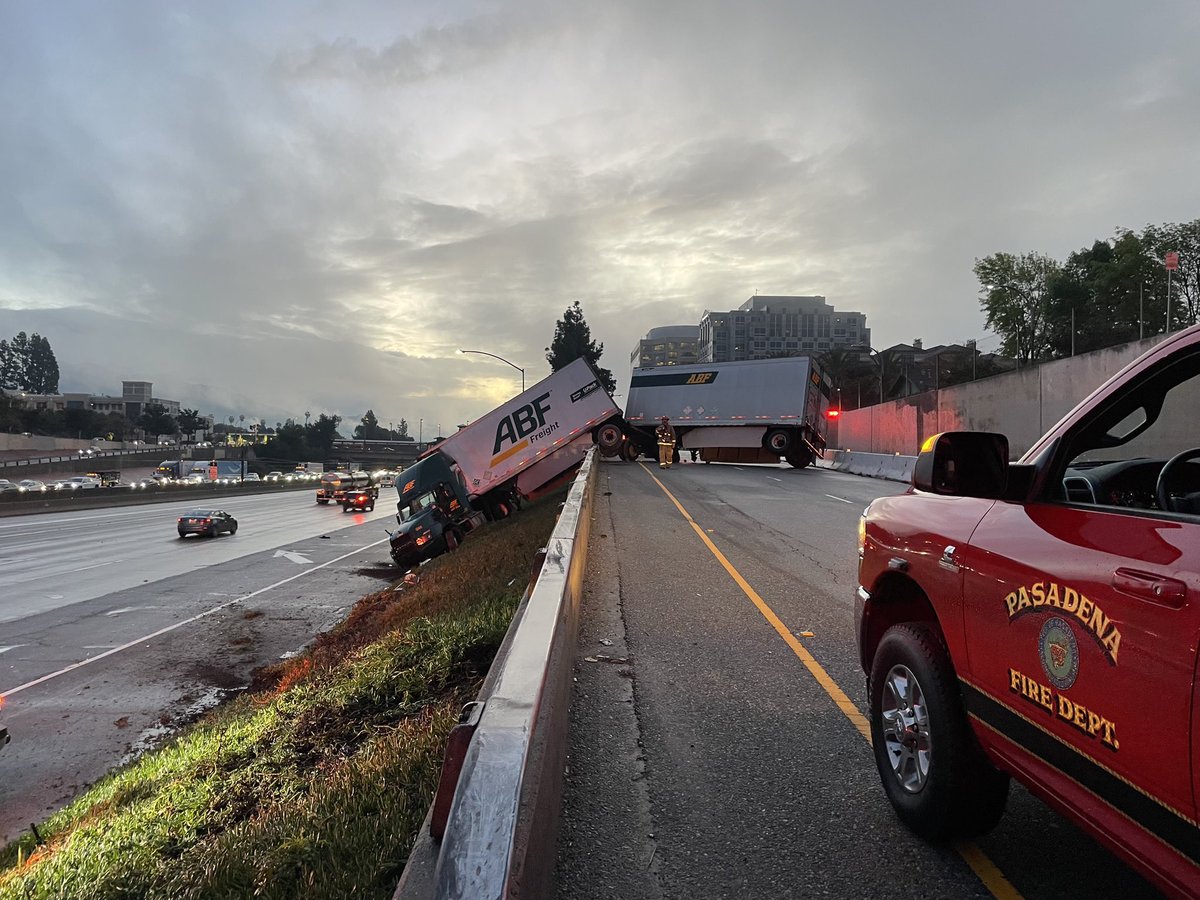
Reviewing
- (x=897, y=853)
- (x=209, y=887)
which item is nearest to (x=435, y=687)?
(x=209, y=887)

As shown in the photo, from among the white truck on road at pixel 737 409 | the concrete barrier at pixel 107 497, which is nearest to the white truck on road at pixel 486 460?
the white truck on road at pixel 737 409

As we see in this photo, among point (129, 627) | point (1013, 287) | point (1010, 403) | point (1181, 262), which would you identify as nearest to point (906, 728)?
point (129, 627)

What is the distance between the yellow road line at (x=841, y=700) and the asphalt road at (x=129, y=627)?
827 cm

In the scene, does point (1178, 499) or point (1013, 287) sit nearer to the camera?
point (1178, 499)

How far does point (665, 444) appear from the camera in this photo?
29531 millimetres

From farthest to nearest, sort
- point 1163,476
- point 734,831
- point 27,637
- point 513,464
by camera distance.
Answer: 1. point 513,464
2. point 27,637
3. point 734,831
4. point 1163,476

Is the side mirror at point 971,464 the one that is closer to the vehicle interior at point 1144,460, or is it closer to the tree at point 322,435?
the vehicle interior at point 1144,460

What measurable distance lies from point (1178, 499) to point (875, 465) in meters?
28.5

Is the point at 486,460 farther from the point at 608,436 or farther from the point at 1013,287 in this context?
the point at 1013,287

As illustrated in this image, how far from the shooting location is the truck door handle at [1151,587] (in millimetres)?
1837

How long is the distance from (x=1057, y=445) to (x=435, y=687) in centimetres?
488

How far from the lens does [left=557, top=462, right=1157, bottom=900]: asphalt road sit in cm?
303

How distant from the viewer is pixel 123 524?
41.8 metres

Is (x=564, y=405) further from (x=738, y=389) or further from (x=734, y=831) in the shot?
(x=734, y=831)
